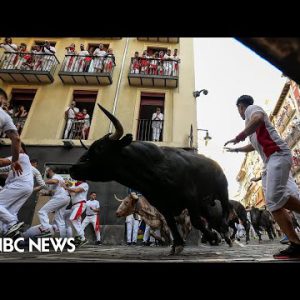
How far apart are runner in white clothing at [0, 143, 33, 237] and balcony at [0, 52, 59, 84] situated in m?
11.1

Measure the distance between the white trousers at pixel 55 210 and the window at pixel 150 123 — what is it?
6.85 m

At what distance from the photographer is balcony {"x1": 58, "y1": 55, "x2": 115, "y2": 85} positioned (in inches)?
640

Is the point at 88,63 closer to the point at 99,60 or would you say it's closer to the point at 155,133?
the point at 99,60

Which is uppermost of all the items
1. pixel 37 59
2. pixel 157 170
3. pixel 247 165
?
pixel 247 165

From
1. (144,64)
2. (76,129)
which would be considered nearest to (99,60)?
(144,64)

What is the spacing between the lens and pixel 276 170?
3.71 metres

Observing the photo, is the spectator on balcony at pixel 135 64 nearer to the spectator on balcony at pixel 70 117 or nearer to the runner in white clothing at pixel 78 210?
the spectator on balcony at pixel 70 117

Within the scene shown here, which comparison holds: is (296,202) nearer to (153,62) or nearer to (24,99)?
(153,62)

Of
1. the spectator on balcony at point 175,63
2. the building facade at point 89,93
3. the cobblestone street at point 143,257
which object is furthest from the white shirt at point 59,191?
the spectator on balcony at point 175,63

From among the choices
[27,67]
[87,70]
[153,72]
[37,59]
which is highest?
[37,59]

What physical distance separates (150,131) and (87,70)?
16.7 ft
